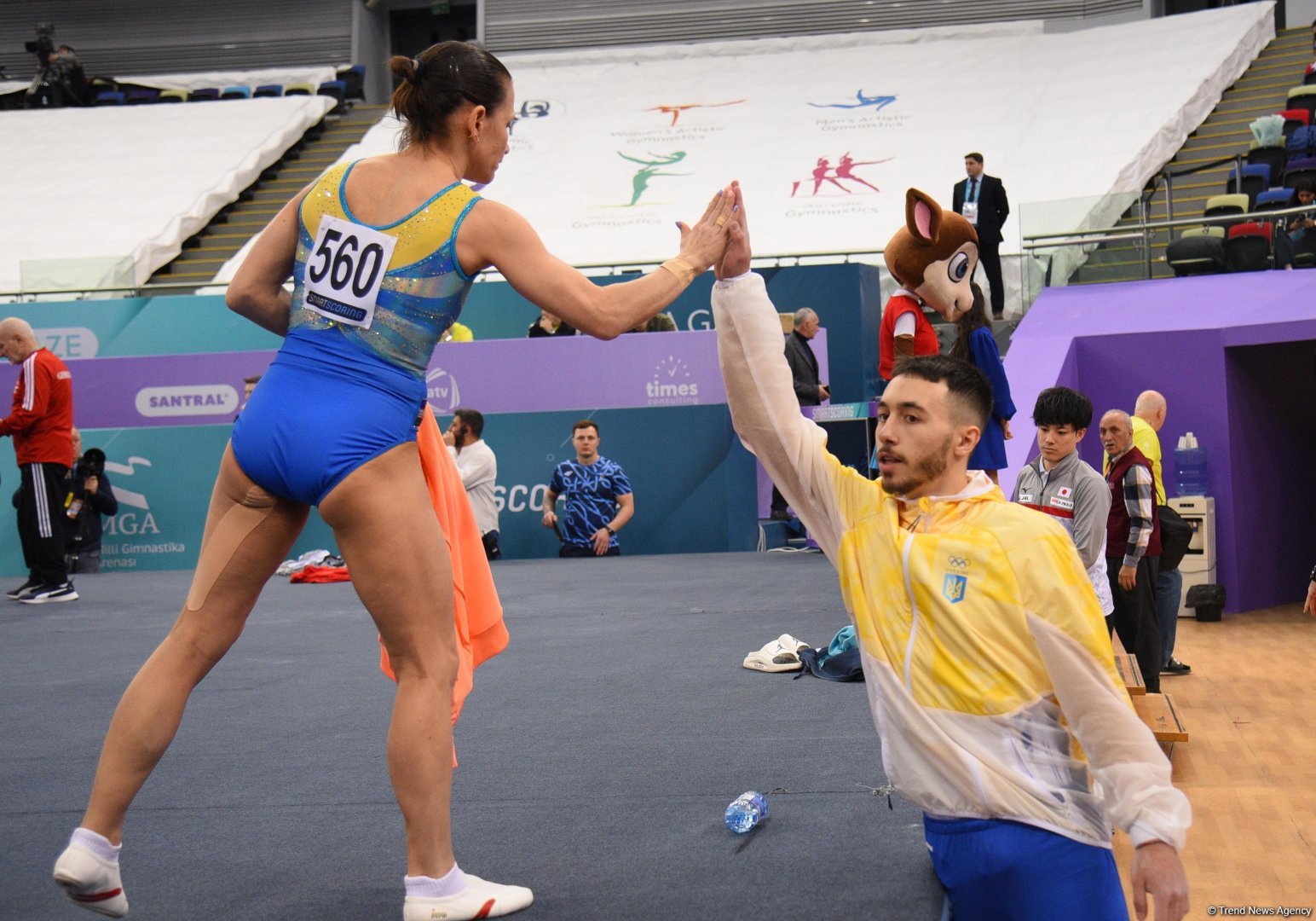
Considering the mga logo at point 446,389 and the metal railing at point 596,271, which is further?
the metal railing at point 596,271

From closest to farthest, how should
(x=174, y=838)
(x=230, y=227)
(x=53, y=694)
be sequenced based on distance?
(x=174, y=838)
(x=53, y=694)
(x=230, y=227)

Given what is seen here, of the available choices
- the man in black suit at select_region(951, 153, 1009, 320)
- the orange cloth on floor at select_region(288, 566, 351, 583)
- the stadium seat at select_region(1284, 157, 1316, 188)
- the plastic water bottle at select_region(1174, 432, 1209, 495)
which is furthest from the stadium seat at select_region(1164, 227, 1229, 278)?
the orange cloth on floor at select_region(288, 566, 351, 583)

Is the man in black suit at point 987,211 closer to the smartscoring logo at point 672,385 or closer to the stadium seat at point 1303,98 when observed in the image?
the smartscoring logo at point 672,385

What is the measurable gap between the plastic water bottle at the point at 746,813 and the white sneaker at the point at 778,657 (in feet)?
6.51

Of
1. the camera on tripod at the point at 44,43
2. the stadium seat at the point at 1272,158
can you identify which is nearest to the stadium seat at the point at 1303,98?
the stadium seat at the point at 1272,158

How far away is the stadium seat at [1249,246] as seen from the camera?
1005 cm

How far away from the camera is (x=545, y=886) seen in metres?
2.55

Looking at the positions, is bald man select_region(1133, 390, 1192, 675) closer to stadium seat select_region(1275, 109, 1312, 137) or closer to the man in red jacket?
the man in red jacket

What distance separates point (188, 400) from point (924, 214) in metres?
9.15

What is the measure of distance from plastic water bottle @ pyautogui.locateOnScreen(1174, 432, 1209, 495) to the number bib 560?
7.37 meters

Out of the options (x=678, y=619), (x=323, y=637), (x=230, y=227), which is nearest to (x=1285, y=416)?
(x=678, y=619)

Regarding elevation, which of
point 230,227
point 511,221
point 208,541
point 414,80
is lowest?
point 208,541

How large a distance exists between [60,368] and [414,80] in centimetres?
587

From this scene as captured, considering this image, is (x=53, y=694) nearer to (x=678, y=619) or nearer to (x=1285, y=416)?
(x=678, y=619)
